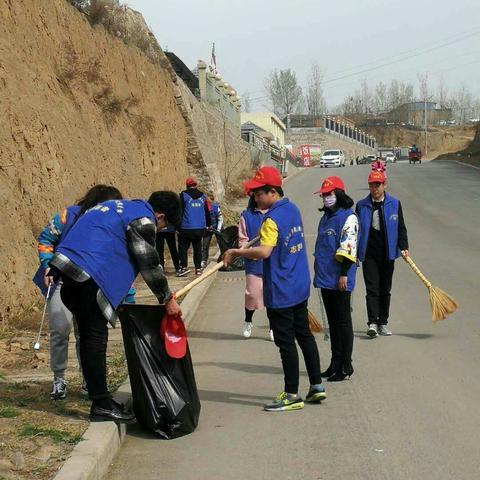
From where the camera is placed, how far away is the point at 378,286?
9516 millimetres

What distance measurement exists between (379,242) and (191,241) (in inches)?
253

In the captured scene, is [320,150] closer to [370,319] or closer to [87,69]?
[87,69]

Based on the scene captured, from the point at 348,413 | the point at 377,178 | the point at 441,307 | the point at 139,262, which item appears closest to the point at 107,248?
the point at 139,262

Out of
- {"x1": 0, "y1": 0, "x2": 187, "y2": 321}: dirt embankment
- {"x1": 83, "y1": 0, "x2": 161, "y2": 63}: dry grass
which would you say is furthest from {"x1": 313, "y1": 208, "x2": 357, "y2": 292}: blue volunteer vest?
{"x1": 83, "y1": 0, "x2": 161, "y2": 63}: dry grass

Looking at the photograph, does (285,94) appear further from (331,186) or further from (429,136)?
(331,186)

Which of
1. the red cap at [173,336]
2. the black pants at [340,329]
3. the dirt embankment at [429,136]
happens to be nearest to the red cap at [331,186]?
the black pants at [340,329]

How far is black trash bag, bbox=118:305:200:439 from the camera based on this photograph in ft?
18.7

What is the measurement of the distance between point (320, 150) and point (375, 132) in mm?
37426

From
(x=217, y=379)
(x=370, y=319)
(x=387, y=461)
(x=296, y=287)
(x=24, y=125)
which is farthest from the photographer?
(x=24, y=125)

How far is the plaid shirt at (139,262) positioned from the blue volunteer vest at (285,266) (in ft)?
3.59

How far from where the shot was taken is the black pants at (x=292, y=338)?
6398 mm

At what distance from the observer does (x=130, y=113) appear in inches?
794

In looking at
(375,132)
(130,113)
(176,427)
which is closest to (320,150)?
(375,132)

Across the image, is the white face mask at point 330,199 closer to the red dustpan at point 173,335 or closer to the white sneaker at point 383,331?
the red dustpan at point 173,335
